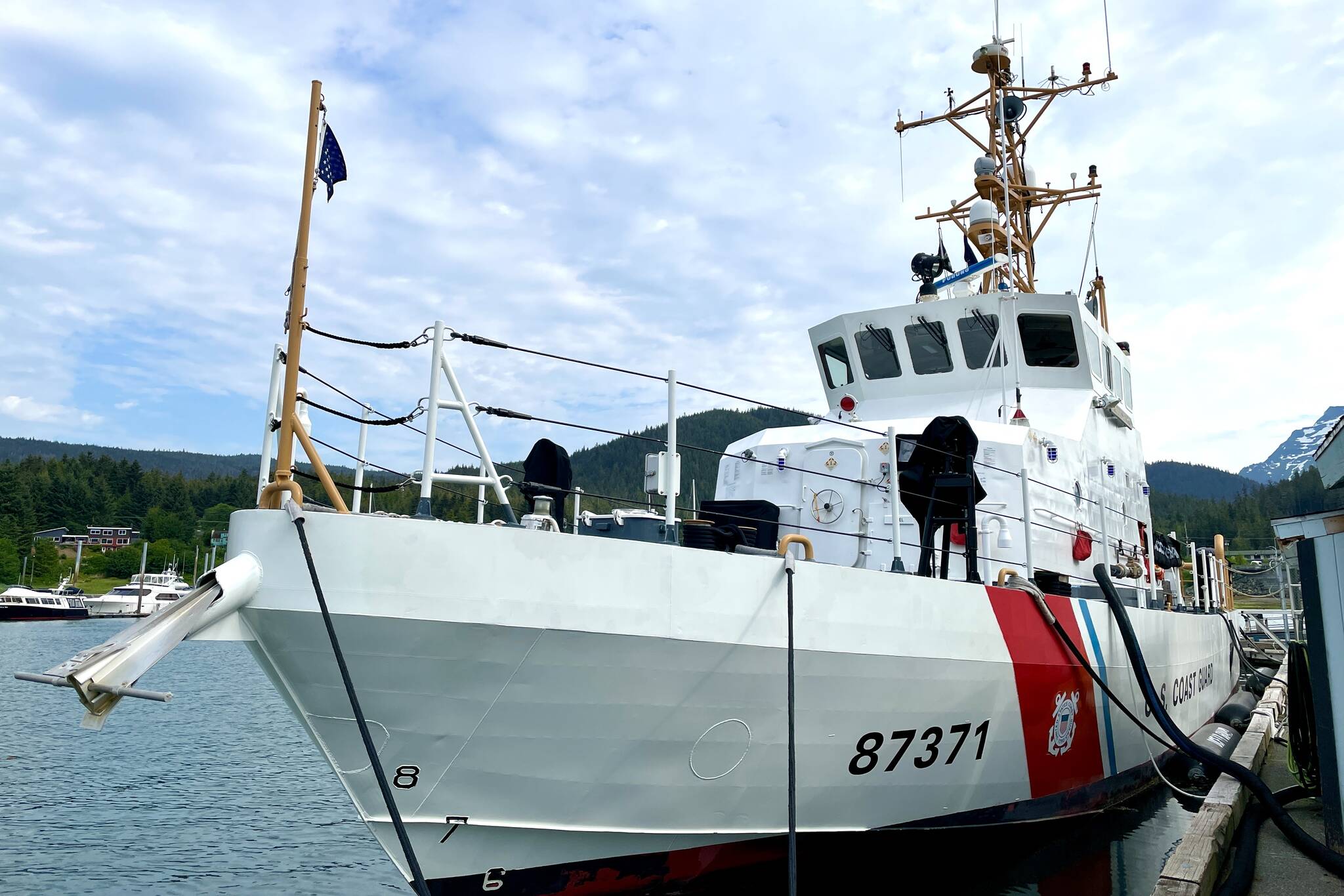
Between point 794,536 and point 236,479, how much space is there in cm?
9377

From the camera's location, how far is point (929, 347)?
981 cm

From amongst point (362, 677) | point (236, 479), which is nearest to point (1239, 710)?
point (362, 677)

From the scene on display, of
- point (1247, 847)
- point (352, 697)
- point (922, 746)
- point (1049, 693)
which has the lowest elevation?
point (1247, 847)

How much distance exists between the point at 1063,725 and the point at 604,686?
4.28 meters

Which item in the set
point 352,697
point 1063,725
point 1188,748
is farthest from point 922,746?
point 352,697

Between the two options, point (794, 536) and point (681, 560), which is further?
point (794, 536)

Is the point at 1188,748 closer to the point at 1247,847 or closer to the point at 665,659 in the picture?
the point at 1247,847

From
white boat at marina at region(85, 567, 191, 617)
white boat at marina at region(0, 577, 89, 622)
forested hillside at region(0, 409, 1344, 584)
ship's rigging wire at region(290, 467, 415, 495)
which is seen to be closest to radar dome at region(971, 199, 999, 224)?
ship's rigging wire at region(290, 467, 415, 495)

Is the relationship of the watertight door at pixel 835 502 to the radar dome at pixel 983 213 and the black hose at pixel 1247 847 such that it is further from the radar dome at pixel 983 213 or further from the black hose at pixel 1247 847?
the radar dome at pixel 983 213

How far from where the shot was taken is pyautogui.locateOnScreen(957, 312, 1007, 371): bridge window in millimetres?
9562

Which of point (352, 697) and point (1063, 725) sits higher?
point (352, 697)

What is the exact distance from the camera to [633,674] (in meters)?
4.80

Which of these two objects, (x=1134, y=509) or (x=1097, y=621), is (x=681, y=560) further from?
(x=1134, y=509)

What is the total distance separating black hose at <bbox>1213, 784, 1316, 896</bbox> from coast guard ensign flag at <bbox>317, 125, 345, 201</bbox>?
6272 millimetres
